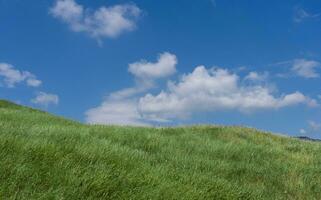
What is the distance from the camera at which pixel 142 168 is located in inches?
430

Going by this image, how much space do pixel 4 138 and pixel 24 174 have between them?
1470 millimetres

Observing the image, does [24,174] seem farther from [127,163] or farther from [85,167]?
[127,163]

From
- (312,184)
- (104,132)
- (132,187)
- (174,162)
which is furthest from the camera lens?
(104,132)

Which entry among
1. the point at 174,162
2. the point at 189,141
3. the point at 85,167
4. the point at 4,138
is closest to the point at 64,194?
the point at 85,167

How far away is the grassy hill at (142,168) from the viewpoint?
8945 mm

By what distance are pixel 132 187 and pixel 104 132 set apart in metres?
6.43

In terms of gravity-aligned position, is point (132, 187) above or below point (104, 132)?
below

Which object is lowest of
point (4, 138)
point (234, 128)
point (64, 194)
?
point (64, 194)

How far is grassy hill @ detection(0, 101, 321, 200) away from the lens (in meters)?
8.95

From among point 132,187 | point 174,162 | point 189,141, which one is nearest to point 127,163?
point 132,187

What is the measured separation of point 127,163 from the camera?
11000mm

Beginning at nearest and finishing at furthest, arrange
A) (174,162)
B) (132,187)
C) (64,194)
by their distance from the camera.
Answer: (64,194), (132,187), (174,162)

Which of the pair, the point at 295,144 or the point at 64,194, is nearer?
the point at 64,194

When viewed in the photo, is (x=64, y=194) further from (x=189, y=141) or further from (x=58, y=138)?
(x=189, y=141)
